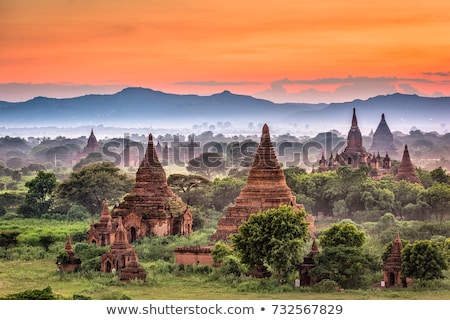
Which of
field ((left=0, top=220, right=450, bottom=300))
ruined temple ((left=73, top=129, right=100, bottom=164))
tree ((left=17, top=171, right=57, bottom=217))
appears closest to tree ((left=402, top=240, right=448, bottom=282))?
field ((left=0, top=220, right=450, bottom=300))

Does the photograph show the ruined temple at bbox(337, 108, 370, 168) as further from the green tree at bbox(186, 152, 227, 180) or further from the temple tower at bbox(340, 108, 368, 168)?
the green tree at bbox(186, 152, 227, 180)

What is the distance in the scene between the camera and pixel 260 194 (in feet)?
89.6

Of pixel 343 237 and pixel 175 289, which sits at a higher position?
pixel 343 237

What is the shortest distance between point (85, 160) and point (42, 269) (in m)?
33.6

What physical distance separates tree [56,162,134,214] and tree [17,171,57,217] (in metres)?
0.72

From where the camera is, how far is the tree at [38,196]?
120ft

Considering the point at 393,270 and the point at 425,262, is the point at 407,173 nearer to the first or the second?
the point at 393,270

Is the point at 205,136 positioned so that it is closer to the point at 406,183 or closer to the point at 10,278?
the point at 406,183

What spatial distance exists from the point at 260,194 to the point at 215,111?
2121 cm

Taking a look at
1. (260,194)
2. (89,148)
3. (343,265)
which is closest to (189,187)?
(260,194)

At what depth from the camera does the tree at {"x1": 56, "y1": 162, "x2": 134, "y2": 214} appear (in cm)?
3638

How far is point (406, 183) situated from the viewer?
124 ft

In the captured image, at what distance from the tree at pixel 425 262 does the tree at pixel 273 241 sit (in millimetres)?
2109

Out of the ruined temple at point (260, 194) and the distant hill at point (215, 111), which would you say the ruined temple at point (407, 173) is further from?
the ruined temple at point (260, 194)
